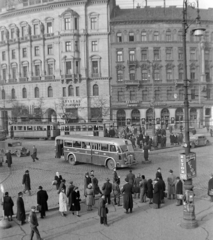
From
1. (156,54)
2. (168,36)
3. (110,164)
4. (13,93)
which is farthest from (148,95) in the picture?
(110,164)

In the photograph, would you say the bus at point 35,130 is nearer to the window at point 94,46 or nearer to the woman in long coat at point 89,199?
the window at point 94,46

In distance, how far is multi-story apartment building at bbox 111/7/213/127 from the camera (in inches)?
2023

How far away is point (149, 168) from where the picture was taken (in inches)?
884

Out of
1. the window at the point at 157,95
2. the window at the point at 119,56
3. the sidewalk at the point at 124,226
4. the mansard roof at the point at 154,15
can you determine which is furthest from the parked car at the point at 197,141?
the mansard roof at the point at 154,15

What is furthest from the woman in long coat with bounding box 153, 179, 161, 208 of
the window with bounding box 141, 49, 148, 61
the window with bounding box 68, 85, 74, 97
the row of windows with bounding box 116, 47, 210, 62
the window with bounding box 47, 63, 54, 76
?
the window with bounding box 47, 63, 54, 76

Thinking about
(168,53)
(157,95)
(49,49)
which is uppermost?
(49,49)

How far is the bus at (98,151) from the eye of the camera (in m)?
22.0

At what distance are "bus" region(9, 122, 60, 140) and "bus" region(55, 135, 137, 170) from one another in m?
15.2

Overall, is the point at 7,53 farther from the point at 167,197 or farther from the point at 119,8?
the point at 167,197

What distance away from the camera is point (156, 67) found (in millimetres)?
51656

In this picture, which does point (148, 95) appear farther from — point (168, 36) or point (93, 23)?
point (93, 23)

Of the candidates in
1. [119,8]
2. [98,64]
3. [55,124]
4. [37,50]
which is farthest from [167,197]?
[119,8]

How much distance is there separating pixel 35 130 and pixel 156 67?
73.2ft

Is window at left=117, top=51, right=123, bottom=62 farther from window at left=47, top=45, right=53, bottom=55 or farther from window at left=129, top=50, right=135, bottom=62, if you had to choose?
window at left=47, top=45, right=53, bottom=55
